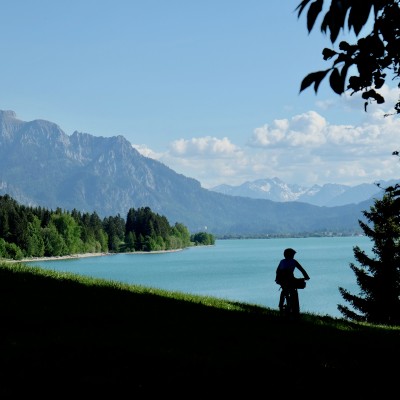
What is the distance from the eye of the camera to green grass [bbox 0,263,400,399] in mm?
8484

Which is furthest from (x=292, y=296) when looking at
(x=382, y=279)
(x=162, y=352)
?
(x=382, y=279)

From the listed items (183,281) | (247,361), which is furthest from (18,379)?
(183,281)

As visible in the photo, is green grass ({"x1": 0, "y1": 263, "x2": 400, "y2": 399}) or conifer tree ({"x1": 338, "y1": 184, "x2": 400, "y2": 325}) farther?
conifer tree ({"x1": 338, "y1": 184, "x2": 400, "y2": 325})

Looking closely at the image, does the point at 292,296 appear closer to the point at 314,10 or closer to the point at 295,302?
the point at 295,302

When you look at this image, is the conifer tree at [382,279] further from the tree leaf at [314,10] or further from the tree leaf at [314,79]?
the tree leaf at [314,10]

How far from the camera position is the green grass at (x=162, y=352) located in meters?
8.48

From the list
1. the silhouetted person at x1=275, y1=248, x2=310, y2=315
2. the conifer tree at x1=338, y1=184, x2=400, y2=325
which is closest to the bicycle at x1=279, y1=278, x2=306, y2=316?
the silhouetted person at x1=275, y1=248, x2=310, y2=315

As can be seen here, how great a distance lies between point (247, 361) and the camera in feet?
35.1

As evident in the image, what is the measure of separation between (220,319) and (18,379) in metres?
8.86

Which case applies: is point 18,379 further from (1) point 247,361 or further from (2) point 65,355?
(1) point 247,361

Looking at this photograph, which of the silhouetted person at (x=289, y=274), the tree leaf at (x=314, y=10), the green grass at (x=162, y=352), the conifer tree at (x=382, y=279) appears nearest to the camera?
the tree leaf at (x=314, y=10)

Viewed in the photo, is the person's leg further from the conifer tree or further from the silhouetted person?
the conifer tree

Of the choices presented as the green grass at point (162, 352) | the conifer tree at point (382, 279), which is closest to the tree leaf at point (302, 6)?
the green grass at point (162, 352)

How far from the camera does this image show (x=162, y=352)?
1041 centimetres
